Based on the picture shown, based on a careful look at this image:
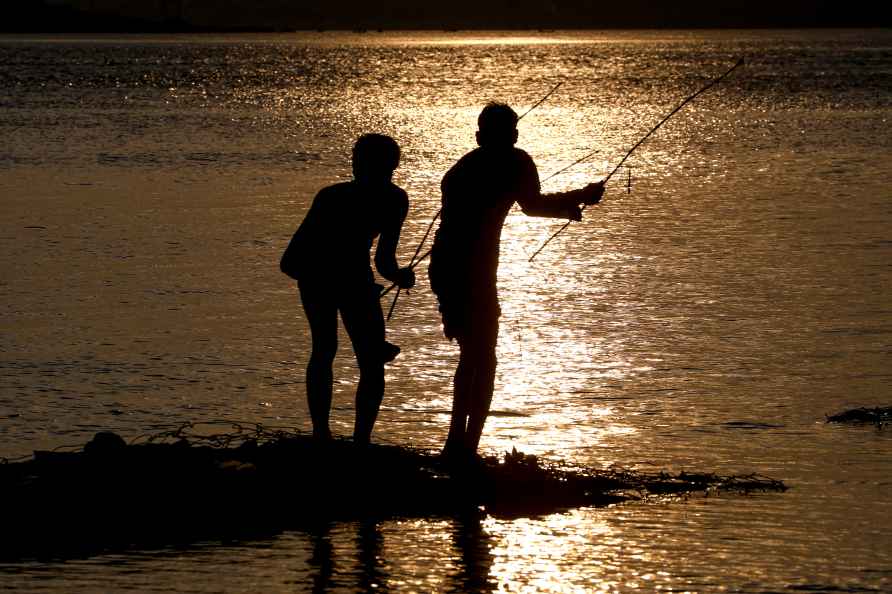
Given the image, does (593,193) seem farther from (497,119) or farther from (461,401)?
(461,401)

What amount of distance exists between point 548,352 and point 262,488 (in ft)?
13.8

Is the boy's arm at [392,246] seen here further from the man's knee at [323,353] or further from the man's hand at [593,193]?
the man's hand at [593,193]

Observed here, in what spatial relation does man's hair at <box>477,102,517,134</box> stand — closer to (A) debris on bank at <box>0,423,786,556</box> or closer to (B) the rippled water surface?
(A) debris on bank at <box>0,423,786,556</box>

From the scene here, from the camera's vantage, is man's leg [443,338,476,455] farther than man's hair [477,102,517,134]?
Yes

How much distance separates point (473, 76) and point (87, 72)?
2347 cm

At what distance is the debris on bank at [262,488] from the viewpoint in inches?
288

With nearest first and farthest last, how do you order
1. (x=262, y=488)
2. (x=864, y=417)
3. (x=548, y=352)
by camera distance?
(x=262, y=488) < (x=864, y=417) < (x=548, y=352)

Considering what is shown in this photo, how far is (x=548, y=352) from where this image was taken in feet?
37.7

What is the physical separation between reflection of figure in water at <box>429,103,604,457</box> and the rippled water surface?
0.91 meters

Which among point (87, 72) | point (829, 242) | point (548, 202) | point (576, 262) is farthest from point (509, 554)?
point (87, 72)

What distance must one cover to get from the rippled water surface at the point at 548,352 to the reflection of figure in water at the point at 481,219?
911 millimetres

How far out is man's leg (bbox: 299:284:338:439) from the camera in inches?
305

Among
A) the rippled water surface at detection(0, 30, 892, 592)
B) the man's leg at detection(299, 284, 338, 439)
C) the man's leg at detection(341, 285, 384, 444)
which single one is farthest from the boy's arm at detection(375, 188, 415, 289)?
the rippled water surface at detection(0, 30, 892, 592)

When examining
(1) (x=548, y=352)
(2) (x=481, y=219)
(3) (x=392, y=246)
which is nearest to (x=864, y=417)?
(1) (x=548, y=352)
